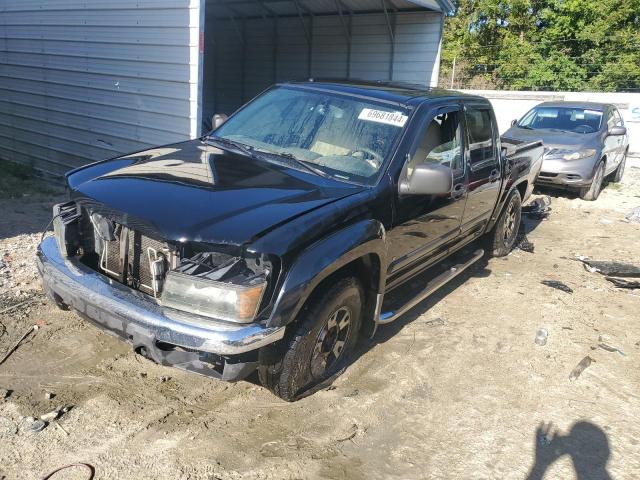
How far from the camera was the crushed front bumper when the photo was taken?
105 inches

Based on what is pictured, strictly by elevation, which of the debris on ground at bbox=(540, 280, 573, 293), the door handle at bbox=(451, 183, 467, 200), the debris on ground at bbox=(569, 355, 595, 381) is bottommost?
the debris on ground at bbox=(540, 280, 573, 293)

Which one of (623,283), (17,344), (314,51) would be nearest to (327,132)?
(17,344)

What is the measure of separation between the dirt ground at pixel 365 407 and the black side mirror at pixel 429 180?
135 centimetres

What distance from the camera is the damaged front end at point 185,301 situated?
267 centimetres

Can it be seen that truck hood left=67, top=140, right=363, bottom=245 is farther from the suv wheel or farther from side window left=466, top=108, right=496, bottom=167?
side window left=466, top=108, right=496, bottom=167

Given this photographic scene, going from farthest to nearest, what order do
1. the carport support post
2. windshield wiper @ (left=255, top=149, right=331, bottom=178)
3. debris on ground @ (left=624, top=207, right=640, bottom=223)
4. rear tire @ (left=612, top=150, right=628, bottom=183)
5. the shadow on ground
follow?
1. rear tire @ (left=612, top=150, right=628, bottom=183)
2. the carport support post
3. debris on ground @ (left=624, top=207, right=640, bottom=223)
4. windshield wiper @ (left=255, top=149, right=331, bottom=178)
5. the shadow on ground

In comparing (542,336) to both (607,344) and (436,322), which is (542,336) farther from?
(436,322)

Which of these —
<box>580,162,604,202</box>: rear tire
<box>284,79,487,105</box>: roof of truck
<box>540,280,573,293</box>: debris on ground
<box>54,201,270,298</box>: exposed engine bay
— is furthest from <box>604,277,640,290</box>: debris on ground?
<box>54,201,270,298</box>: exposed engine bay

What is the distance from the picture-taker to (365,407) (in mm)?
3467

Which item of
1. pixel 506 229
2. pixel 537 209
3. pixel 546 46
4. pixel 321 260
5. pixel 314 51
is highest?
pixel 546 46

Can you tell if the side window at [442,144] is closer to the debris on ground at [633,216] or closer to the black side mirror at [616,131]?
the debris on ground at [633,216]

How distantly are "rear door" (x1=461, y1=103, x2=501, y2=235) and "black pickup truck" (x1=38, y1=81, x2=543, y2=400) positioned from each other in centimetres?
5

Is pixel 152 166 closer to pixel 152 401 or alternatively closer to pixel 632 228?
pixel 152 401

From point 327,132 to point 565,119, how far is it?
344 inches
